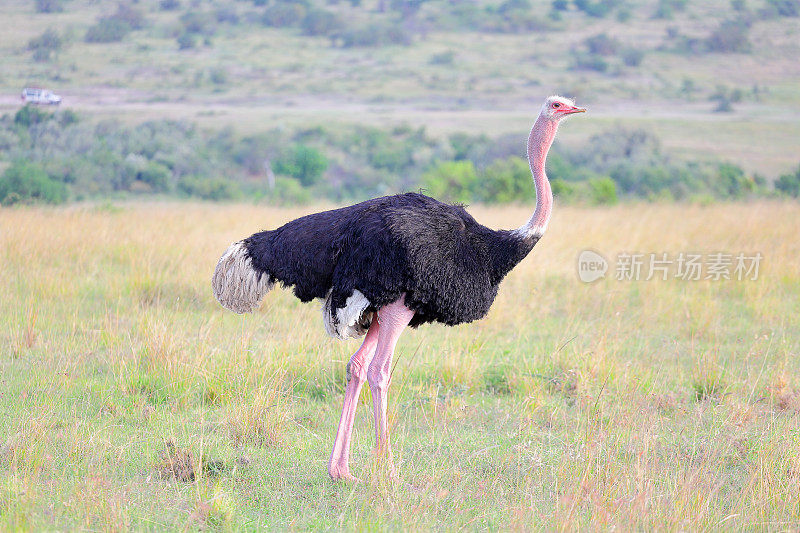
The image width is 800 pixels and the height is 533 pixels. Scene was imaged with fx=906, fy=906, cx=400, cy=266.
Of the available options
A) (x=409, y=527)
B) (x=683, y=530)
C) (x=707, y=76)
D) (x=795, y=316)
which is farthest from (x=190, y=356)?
(x=707, y=76)

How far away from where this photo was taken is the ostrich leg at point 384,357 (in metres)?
3.94

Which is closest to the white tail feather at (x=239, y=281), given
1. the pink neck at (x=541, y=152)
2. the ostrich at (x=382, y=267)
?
the ostrich at (x=382, y=267)

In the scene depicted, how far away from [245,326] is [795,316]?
4376 millimetres

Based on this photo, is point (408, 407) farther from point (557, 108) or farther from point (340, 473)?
point (557, 108)

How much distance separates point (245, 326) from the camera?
650 centimetres

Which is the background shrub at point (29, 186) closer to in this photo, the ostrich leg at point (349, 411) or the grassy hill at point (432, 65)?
the grassy hill at point (432, 65)

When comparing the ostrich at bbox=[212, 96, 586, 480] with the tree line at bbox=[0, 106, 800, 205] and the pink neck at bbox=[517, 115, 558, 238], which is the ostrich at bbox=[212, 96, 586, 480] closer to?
the pink neck at bbox=[517, 115, 558, 238]

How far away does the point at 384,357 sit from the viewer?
397 cm

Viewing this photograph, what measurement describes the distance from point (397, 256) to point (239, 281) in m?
0.81

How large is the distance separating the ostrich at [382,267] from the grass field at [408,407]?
477 mm

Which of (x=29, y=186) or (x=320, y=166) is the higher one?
(x=29, y=186)

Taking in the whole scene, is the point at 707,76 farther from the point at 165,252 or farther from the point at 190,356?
the point at 190,356

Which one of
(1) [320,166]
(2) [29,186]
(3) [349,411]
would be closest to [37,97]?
(2) [29,186]

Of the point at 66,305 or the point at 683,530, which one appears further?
the point at 66,305
